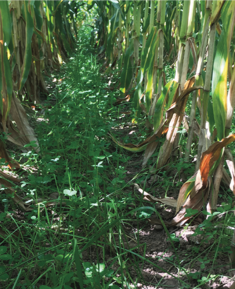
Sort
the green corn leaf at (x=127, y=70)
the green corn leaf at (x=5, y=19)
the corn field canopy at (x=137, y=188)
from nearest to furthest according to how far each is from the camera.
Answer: the corn field canopy at (x=137, y=188)
the green corn leaf at (x=5, y=19)
the green corn leaf at (x=127, y=70)

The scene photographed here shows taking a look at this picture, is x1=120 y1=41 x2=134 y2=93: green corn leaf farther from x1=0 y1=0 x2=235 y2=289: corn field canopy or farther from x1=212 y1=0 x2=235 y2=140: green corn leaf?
x1=212 y1=0 x2=235 y2=140: green corn leaf

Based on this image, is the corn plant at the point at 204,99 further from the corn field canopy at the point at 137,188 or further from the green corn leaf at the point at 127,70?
the green corn leaf at the point at 127,70

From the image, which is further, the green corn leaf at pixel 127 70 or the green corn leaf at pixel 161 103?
the green corn leaf at pixel 127 70

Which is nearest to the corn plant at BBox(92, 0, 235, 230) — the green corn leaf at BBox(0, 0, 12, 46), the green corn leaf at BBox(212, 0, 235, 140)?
the green corn leaf at BBox(212, 0, 235, 140)

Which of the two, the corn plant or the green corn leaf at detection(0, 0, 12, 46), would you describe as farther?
the green corn leaf at detection(0, 0, 12, 46)

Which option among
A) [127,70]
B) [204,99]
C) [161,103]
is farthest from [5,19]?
[127,70]

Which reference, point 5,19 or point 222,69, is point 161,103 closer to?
point 222,69

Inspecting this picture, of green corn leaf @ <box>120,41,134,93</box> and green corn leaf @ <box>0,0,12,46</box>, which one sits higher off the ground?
green corn leaf @ <box>0,0,12,46</box>

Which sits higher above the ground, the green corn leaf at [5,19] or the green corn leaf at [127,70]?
the green corn leaf at [5,19]

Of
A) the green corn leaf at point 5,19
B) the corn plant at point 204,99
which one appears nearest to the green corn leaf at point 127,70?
the corn plant at point 204,99

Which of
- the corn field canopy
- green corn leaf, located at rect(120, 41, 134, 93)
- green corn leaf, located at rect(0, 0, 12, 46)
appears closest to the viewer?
the corn field canopy

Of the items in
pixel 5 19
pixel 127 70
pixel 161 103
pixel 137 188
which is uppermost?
pixel 5 19

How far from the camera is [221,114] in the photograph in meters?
0.94

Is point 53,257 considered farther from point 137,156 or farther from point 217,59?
point 137,156
